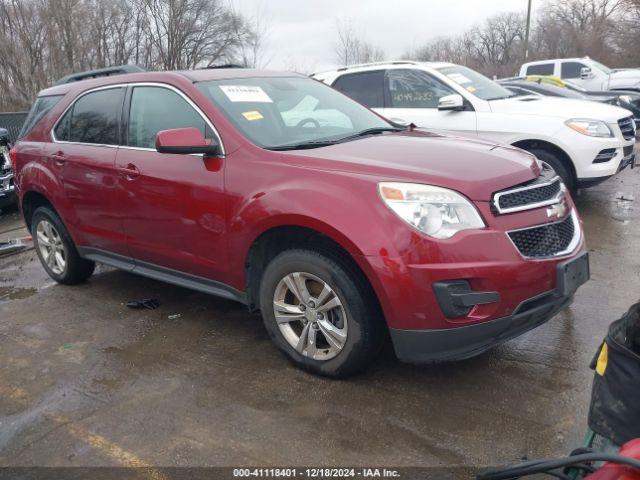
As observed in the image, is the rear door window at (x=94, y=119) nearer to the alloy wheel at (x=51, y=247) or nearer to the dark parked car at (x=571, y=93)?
the alloy wheel at (x=51, y=247)

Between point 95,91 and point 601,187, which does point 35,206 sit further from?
point 601,187

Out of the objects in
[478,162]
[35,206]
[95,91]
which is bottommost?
[35,206]

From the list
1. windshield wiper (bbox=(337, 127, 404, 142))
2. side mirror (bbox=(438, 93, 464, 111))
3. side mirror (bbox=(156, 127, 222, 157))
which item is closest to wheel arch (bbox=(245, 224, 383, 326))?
side mirror (bbox=(156, 127, 222, 157))

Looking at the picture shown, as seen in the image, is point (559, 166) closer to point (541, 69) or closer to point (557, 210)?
Result: point (557, 210)

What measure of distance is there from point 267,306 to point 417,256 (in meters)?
1.03

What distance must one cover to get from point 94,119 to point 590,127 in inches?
198

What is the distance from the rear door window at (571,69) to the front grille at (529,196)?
15.4m

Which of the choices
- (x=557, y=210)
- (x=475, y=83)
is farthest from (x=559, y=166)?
(x=557, y=210)

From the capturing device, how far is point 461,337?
2.75 meters

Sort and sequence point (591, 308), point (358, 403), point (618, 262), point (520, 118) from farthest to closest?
point (520, 118)
point (618, 262)
point (591, 308)
point (358, 403)

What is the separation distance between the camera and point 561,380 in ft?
10.1

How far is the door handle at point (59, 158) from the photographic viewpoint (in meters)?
4.56

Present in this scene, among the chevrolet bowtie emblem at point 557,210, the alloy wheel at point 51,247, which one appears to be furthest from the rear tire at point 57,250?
the chevrolet bowtie emblem at point 557,210

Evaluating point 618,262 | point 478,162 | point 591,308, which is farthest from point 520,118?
point 478,162
